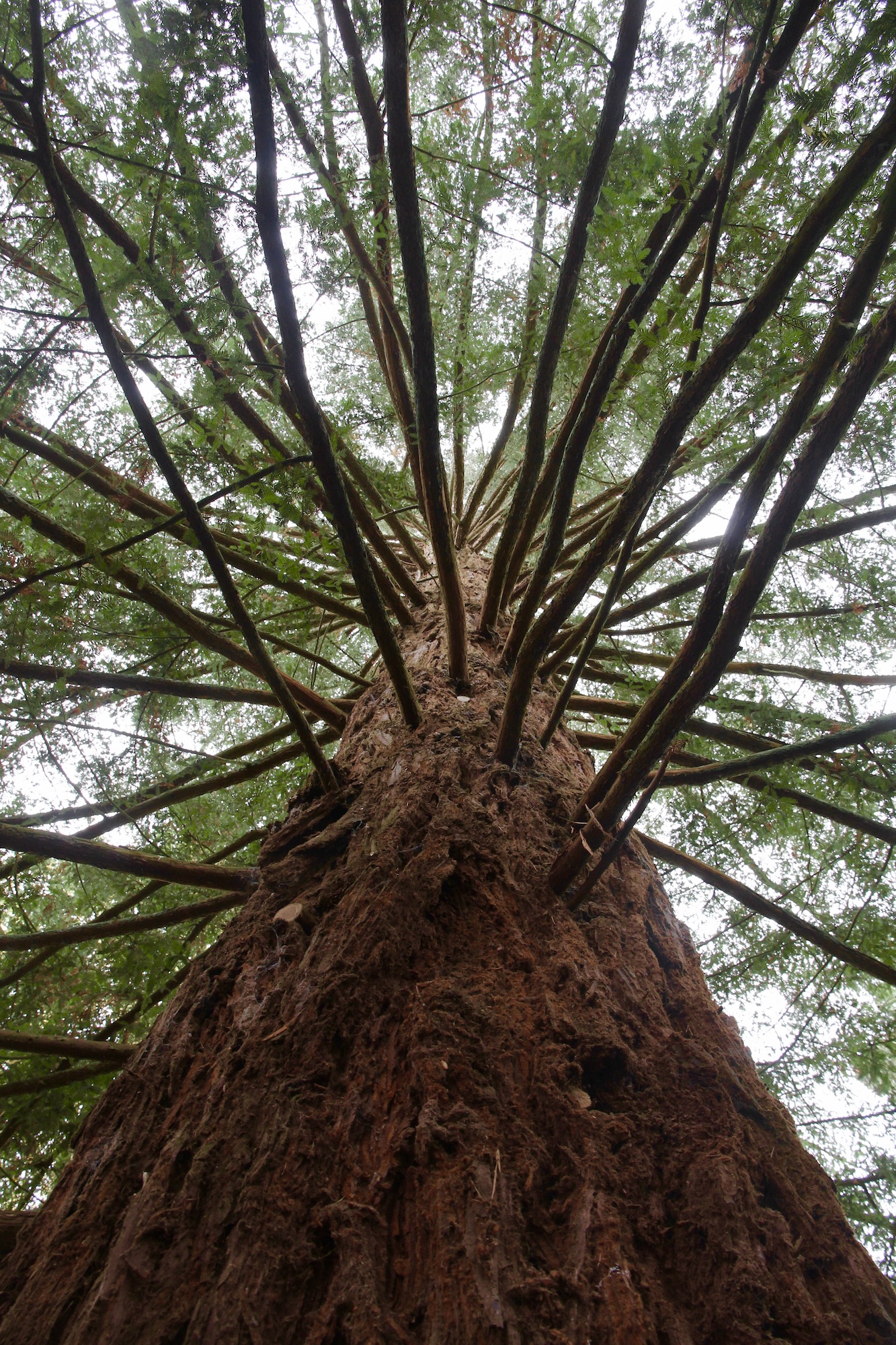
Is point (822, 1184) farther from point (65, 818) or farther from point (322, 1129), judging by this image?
point (65, 818)

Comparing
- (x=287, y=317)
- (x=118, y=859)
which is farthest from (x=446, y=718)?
(x=287, y=317)

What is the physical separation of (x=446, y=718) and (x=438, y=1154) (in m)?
1.26

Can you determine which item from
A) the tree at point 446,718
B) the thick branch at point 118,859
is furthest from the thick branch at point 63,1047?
the thick branch at point 118,859

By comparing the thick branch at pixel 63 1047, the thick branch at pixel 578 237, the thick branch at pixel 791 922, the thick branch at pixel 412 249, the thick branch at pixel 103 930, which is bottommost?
the thick branch at pixel 63 1047

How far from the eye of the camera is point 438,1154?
0.91m

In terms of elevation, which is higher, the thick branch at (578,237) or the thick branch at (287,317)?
the thick branch at (578,237)

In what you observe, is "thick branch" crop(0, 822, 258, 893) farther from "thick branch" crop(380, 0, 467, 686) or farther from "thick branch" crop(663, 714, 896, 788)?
"thick branch" crop(663, 714, 896, 788)

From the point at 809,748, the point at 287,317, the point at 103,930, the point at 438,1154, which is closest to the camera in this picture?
the point at 438,1154

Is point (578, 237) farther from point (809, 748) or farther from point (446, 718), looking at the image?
point (446, 718)

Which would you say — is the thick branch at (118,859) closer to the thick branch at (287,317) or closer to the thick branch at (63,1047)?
the thick branch at (63,1047)

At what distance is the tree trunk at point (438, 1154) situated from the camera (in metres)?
0.78

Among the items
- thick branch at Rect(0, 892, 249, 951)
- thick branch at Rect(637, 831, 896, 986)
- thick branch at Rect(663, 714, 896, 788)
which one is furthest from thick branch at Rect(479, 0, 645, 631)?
thick branch at Rect(0, 892, 249, 951)

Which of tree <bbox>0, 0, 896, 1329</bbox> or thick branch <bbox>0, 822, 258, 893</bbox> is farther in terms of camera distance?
thick branch <bbox>0, 822, 258, 893</bbox>

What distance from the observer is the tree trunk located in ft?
→ 2.57
